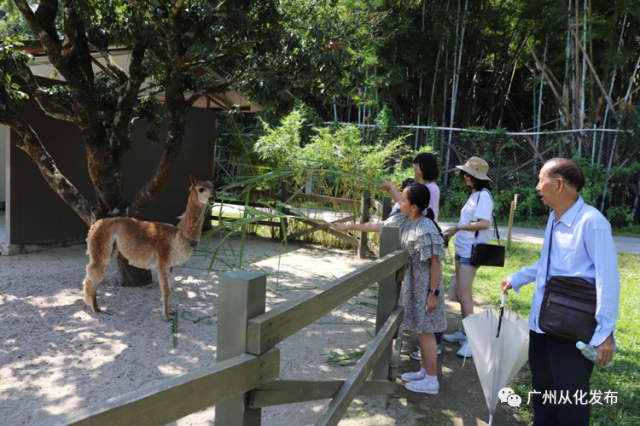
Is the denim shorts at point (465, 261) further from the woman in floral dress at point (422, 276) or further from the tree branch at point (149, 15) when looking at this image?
the tree branch at point (149, 15)

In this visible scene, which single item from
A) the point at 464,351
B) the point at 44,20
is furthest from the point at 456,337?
the point at 44,20

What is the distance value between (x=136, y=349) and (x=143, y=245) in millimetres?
1161

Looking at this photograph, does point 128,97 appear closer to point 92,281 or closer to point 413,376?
point 92,281

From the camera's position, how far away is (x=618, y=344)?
4.34 meters

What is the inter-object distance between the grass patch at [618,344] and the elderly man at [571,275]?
99cm

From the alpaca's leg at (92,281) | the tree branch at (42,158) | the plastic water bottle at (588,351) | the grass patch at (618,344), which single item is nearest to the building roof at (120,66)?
the tree branch at (42,158)

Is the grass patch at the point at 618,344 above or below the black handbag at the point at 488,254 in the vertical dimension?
below

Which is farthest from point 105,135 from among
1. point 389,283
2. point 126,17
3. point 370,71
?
point 370,71

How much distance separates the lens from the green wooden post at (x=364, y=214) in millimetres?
7578

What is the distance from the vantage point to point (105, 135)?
5.43 m

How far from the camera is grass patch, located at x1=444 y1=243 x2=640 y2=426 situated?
3215mm

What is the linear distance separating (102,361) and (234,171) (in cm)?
680

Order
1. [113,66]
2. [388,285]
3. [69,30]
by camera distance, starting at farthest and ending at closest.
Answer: [113,66] < [69,30] < [388,285]

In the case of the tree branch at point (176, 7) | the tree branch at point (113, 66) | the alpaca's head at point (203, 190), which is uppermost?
the tree branch at point (176, 7)
